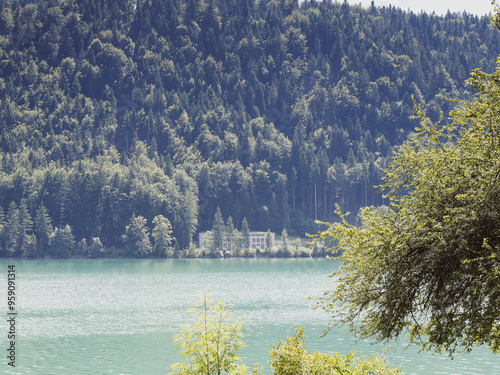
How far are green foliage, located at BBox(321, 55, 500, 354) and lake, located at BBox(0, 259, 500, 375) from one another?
836cm

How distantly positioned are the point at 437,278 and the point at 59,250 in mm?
191131

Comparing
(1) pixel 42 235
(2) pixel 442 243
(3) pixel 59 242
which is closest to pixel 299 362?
(2) pixel 442 243

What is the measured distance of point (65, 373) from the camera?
40156 mm

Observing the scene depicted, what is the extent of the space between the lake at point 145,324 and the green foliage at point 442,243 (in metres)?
8.36

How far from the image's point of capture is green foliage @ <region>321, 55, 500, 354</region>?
53.2 feet

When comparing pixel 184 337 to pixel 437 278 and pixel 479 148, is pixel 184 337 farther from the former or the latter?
pixel 479 148

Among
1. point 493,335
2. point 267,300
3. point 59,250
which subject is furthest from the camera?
point 59,250

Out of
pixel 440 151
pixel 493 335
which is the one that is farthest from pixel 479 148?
pixel 493 335

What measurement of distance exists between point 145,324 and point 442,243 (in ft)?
157

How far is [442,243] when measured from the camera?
16234 millimetres

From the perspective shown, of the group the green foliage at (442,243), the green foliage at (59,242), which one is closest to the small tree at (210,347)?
the green foliage at (442,243)

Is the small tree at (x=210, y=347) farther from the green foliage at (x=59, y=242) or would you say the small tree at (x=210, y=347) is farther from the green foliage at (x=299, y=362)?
the green foliage at (x=59, y=242)

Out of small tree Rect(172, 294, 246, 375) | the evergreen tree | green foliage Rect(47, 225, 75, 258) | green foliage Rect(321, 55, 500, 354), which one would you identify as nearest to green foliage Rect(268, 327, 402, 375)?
small tree Rect(172, 294, 246, 375)

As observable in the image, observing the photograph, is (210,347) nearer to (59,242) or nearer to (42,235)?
(59,242)
